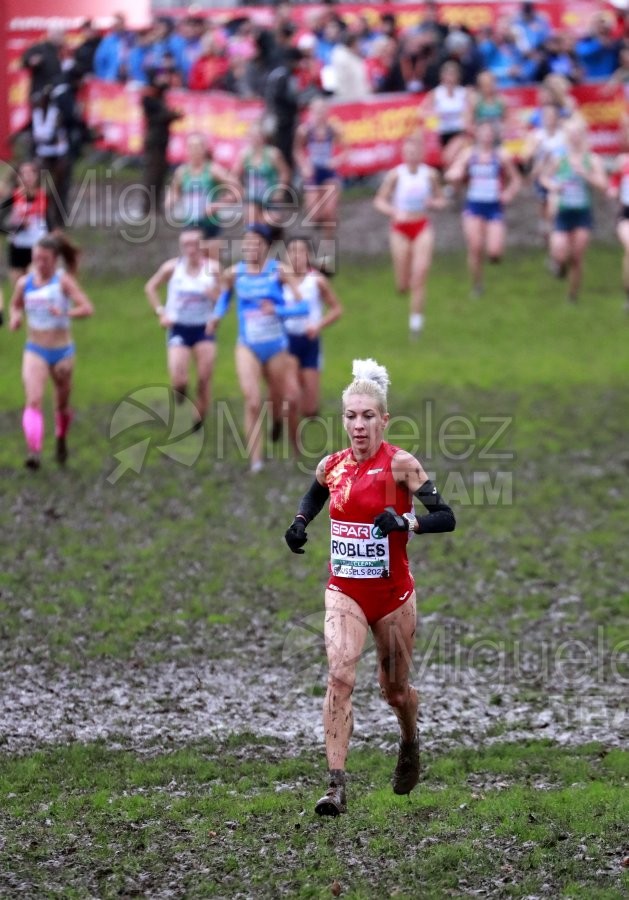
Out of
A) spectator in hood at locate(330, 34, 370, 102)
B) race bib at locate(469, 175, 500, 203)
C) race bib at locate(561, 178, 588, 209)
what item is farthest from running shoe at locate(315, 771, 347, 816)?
spectator in hood at locate(330, 34, 370, 102)

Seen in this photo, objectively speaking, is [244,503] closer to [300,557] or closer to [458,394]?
[300,557]

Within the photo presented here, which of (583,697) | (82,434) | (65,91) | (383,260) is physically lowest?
(583,697)

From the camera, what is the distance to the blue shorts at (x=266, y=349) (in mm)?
14977

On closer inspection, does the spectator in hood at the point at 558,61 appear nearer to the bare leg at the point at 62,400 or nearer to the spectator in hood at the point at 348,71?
the spectator in hood at the point at 348,71

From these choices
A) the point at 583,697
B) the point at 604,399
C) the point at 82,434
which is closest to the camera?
the point at 583,697

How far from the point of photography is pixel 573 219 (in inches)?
878

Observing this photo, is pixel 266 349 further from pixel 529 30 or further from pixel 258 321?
pixel 529 30

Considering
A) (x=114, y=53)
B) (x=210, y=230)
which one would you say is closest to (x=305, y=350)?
(x=210, y=230)

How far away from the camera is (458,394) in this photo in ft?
61.2

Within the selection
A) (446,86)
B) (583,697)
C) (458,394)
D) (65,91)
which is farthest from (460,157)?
(583,697)

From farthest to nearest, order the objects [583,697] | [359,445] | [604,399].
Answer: [604,399]
[583,697]
[359,445]

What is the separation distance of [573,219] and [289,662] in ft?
44.1

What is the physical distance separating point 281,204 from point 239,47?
5.00 metres

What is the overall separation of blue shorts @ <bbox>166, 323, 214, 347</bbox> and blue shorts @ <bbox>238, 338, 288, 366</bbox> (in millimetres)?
1111
